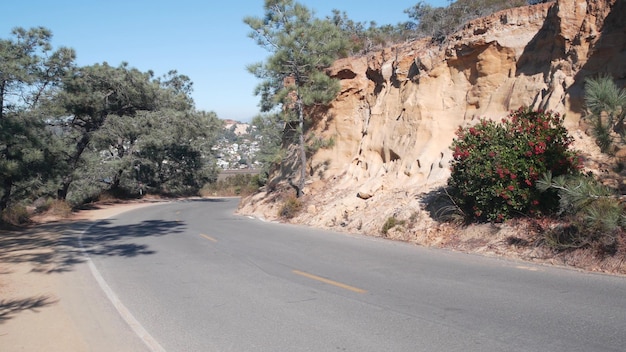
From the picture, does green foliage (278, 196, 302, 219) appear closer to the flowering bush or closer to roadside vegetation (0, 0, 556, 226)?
roadside vegetation (0, 0, 556, 226)

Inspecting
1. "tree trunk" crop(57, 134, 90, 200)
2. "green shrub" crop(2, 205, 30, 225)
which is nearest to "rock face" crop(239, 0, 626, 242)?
"green shrub" crop(2, 205, 30, 225)

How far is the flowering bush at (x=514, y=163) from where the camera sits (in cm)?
1172

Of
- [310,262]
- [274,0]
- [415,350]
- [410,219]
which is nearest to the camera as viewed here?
[415,350]

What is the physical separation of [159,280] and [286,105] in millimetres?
16662

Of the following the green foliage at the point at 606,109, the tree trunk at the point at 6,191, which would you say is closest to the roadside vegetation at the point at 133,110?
the tree trunk at the point at 6,191

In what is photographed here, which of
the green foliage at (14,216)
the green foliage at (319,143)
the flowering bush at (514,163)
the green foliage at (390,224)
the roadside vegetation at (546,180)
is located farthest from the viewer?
the green foliage at (319,143)

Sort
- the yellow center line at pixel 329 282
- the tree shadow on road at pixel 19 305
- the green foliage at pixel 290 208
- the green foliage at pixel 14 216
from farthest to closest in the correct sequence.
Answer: the green foliage at pixel 290 208
the green foliage at pixel 14 216
the yellow center line at pixel 329 282
the tree shadow on road at pixel 19 305

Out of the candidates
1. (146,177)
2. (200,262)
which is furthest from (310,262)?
(146,177)

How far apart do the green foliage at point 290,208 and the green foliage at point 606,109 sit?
14.6 m

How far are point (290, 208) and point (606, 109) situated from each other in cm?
1531

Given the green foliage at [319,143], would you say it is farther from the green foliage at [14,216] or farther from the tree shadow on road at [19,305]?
the tree shadow on road at [19,305]

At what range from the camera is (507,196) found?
1188 centimetres

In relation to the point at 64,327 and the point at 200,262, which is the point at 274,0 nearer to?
the point at 200,262

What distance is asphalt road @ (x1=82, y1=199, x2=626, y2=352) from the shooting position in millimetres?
5773
